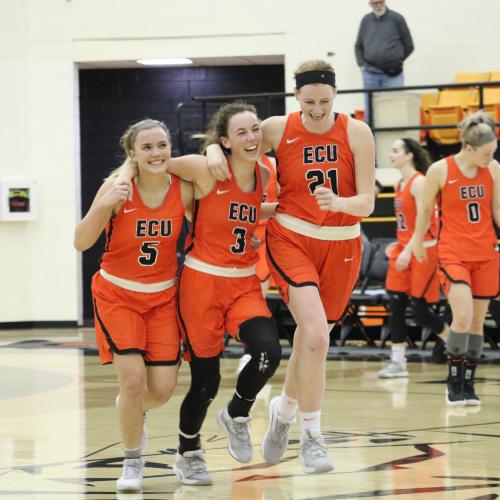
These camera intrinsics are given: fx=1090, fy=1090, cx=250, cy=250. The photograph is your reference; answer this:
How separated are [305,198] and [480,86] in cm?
644

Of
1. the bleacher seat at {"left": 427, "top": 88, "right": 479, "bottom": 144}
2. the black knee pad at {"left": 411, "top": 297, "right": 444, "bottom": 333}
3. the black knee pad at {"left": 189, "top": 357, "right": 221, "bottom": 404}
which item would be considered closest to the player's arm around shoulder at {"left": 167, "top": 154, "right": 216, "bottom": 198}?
the black knee pad at {"left": 189, "top": 357, "right": 221, "bottom": 404}

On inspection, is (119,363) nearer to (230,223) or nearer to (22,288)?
(230,223)

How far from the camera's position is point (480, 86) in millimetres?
10750

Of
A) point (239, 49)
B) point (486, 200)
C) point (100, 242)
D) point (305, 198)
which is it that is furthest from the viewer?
point (100, 242)

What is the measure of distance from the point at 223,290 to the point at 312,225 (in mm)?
509

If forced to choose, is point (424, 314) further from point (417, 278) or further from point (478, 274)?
point (478, 274)

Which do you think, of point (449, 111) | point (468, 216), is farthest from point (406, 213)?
point (449, 111)

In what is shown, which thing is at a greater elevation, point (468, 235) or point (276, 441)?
point (468, 235)

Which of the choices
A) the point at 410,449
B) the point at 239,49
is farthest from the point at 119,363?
the point at 239,49

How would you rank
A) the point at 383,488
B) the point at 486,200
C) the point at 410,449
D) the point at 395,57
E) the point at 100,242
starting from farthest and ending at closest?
the point at 100,242 < the point at 395,57 < the point at 486,200 < the point at 410,449 < the point at 383,488

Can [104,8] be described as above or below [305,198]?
above

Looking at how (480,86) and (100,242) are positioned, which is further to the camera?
(100,242)

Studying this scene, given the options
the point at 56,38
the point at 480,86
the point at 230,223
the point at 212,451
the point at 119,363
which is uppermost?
the point at 56,38

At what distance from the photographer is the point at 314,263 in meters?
4.86
